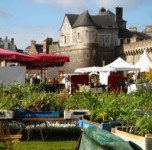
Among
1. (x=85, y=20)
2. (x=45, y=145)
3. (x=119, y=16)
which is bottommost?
(x=45, y=145)

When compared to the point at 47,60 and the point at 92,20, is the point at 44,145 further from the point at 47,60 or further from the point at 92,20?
the point at 92,20

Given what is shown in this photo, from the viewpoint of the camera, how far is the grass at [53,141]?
1089 centimetres

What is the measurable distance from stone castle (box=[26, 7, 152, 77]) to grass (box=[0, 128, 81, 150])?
6451 cm

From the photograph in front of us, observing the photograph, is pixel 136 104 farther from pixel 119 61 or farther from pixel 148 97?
pixel 119 61

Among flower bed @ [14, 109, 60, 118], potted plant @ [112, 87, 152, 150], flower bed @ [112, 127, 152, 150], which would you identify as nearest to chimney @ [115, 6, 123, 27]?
flower bed @ [14, 109, 60, 118]

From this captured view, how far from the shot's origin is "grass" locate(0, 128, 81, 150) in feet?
35.7

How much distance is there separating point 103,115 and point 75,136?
4097mm

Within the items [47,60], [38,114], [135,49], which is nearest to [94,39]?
[135,49]

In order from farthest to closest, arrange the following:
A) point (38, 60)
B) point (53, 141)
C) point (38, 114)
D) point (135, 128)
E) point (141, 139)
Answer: point (38, 60), point (38, 114), point (53, 141), point (135, 128), point (141, 139)

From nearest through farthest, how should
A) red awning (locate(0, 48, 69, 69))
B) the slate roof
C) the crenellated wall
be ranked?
red awning (locate(0, 48, 69, 69))
the crenellated wall
the slate roof

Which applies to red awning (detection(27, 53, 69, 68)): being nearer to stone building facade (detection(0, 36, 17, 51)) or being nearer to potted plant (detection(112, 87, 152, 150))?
potted plant (detection(112, 87, 152, 150))

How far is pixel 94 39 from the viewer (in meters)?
83.5

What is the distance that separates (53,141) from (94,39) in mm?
71925

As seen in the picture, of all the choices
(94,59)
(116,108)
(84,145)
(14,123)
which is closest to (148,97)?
(116,108)
